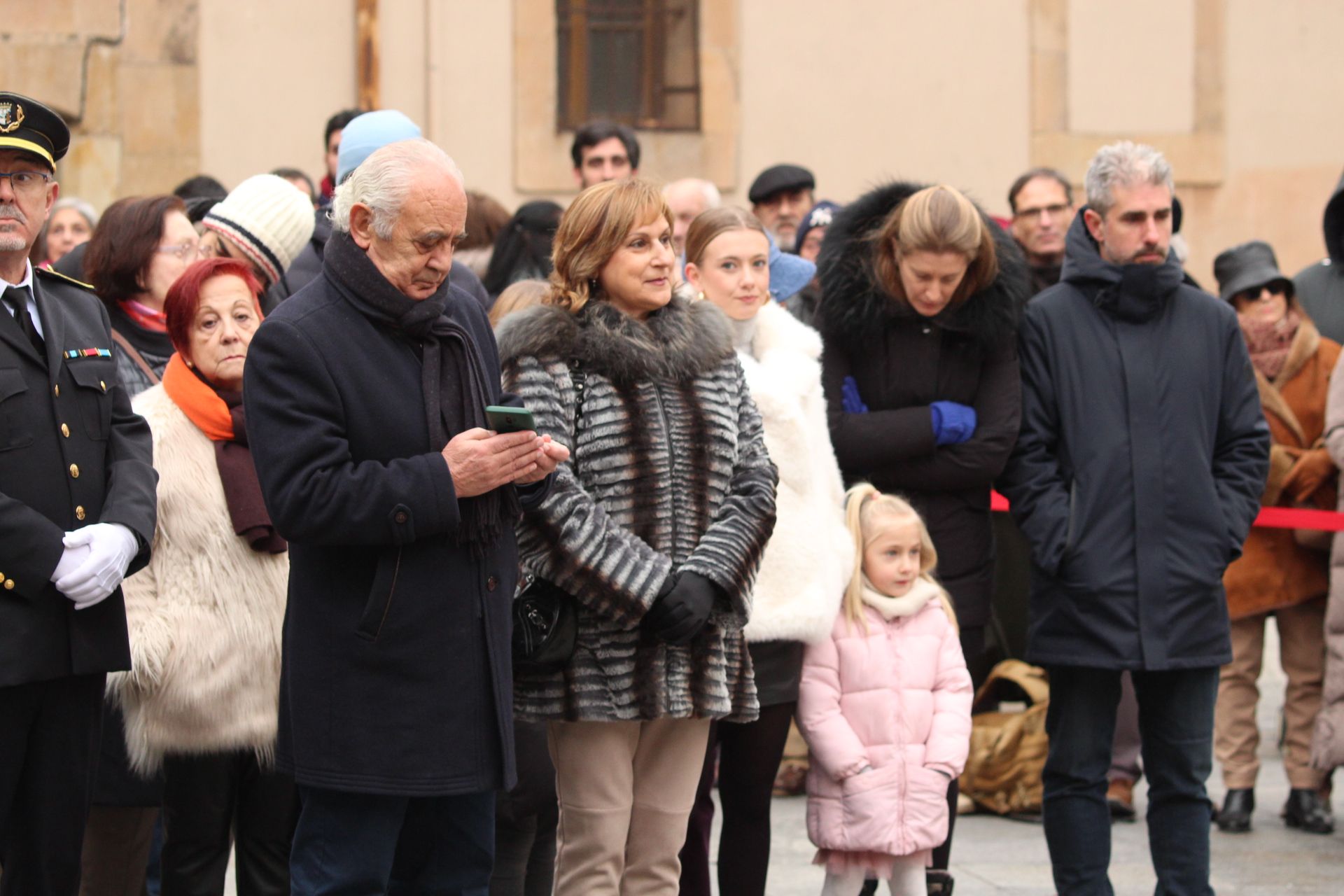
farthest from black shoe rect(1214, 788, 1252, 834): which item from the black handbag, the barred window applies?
the barred window

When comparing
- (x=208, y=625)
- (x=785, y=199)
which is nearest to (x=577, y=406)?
(x=208, y=625)

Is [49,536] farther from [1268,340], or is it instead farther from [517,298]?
[1268,340]

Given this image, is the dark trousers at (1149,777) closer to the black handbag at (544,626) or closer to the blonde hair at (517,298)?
the black handbag at (544,626)

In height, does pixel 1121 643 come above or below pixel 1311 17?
below

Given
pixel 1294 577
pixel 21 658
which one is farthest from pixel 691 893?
pixel 1294 577

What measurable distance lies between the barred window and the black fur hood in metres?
6.05

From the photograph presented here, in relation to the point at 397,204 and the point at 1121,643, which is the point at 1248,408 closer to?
the point at 1121,643

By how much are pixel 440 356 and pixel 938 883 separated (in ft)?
7.76

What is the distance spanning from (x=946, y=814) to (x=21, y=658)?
244 cm

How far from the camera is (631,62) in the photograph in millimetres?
11492

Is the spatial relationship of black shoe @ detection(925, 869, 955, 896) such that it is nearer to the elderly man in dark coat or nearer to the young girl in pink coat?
the young girl in pink coat

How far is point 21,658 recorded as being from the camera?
11.9 feet

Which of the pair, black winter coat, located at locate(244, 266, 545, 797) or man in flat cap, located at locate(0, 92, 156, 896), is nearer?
black winter coat, located at locate(244, 266, 545, 797)

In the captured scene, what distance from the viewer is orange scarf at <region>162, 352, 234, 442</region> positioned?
4373mm
